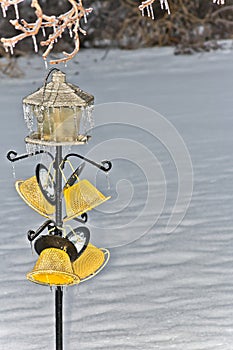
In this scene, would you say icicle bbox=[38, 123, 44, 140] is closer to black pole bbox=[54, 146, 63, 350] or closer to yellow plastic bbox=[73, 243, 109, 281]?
black pole bbox=[54, 146, 63, 350]

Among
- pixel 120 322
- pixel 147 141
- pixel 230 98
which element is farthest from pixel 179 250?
pixel 230 98

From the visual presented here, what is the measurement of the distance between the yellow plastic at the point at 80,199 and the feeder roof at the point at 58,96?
19cm

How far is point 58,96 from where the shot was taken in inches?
56.2

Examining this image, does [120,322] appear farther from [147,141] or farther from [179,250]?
[147,141]

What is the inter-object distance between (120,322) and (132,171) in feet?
4.91

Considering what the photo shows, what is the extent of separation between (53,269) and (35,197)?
0.64 ft

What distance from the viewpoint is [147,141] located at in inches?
154

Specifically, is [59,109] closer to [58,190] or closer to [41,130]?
[41,130]

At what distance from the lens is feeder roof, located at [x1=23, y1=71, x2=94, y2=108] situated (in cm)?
142

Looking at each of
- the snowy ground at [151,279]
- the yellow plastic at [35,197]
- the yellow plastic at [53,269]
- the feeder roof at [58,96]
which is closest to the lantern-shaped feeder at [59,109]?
the feeder roof at [58,96]

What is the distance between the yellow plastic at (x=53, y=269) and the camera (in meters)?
1.40

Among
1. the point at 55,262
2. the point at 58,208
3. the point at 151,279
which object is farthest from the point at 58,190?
the point at 151,279

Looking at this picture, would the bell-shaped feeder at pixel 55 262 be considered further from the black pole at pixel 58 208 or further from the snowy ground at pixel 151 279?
the snowy ground at pixel 151 279

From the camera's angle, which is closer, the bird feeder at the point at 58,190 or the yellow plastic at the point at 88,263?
the bird feeder at the point at 58,190
